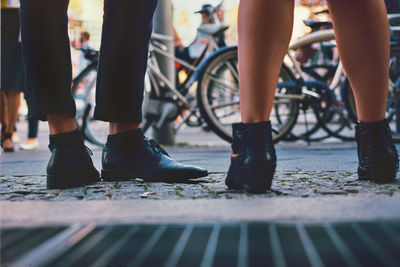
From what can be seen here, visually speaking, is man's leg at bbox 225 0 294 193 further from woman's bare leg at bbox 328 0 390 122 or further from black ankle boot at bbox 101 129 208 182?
black ankle boot at bbox 101 129 208 182

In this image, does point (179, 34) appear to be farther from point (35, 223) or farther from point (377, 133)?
point (35, 223)

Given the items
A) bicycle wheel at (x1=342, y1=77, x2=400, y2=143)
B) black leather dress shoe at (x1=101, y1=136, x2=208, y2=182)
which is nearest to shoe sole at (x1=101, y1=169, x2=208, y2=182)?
black leather dress shoe at (x1=101, y1=136, x2=208, y2=182)

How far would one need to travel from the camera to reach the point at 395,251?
981 mm

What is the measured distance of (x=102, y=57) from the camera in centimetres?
181

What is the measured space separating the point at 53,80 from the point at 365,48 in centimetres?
109

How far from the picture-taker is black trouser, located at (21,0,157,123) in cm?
170

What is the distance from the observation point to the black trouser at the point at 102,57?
170 centimetres

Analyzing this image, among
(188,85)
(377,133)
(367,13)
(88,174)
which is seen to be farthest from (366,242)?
(188,85)

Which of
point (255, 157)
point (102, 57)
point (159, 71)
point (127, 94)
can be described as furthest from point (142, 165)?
point (159, 71)

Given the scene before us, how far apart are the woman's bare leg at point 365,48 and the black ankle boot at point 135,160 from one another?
0.64m

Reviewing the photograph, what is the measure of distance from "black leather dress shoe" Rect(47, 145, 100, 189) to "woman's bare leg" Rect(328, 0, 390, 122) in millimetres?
1007

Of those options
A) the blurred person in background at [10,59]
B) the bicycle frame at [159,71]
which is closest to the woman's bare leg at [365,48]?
the bicycle frame at [159,71]

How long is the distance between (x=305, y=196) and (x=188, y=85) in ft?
10.8

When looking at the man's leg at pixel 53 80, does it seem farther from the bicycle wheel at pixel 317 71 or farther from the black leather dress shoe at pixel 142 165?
the bicycle wheel at pixel 317 71
